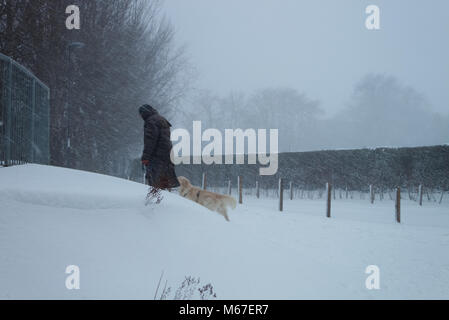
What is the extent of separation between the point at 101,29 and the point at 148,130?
38.9 feet

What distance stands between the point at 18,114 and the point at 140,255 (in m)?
5.38

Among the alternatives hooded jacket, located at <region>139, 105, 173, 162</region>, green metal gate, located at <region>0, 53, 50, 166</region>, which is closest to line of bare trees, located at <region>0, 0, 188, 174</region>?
green metal gate, located at <region>0, 53, 50, 166</region>

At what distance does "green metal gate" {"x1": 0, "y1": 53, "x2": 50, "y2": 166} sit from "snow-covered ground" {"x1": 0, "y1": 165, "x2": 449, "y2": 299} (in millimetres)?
1782

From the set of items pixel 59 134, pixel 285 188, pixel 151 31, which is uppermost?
pixel 151 31

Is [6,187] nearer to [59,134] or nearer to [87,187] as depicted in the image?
[87,187]

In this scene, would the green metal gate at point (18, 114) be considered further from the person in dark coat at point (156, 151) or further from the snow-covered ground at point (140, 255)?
the person in dark coat at point (156, 151)

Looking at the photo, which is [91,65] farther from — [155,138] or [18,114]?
[155,138]

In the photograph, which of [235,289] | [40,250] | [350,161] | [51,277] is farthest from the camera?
[350,161]

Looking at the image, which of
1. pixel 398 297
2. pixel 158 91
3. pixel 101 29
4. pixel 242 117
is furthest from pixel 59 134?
pixel 242 117

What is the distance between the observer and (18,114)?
21.3 feet

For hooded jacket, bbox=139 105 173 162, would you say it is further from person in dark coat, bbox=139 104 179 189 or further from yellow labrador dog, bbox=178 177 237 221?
yellow labrador dog, bbox=178 177 237 221

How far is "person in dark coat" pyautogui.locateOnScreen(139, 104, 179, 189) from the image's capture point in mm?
5762

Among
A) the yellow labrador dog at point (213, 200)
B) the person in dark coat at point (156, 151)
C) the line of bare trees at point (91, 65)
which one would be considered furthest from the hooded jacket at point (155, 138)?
the line of bare trees at point (91, 65)

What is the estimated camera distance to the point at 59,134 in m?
13.3
